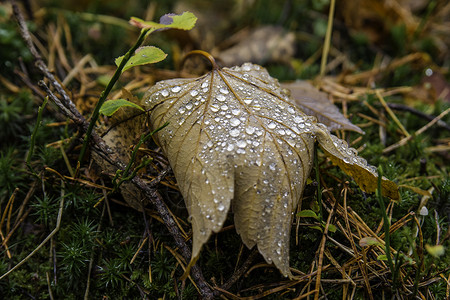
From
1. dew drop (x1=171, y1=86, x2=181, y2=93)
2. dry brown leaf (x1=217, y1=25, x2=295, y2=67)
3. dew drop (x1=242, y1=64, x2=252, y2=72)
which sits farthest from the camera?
dry brown leaf (x1=217, y1=25, x2=295, y2=67)

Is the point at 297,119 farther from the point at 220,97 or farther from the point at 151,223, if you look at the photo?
the point at 151,223

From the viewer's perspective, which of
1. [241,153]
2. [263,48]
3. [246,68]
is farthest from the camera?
[263,48]

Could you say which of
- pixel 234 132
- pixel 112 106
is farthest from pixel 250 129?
pixel 112 106

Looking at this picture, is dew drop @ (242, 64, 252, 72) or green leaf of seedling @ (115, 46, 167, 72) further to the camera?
dew drop @ (242, 64, 252, 72)

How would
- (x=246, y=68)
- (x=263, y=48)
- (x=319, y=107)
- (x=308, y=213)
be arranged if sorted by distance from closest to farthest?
(x=308, y=213), (x=246, y=68), (x=319, y=107), (x=263, y=48)

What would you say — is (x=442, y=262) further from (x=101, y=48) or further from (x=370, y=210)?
(x=101, y=48)

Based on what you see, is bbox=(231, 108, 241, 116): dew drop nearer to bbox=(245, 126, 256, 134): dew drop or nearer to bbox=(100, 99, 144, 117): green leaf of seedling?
bbox=(245, 126, 256, 134): dew drop

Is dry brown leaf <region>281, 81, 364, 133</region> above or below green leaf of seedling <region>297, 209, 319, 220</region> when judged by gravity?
above

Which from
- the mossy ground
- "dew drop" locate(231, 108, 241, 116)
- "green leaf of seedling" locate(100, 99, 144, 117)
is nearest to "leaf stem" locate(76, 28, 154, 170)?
"green leaf of seedling" locate(100, 99, 144, 117)

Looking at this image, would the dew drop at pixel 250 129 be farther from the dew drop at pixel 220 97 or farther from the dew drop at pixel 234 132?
the dew drop at pixel 220 97
